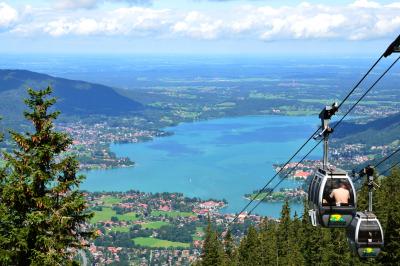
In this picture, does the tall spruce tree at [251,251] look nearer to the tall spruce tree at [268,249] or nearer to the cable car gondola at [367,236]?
the tall spruce tree at [268,249]

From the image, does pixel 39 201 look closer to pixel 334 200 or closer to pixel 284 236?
pixel 334 200

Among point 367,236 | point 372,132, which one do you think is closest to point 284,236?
point 367,236

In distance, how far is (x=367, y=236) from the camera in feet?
27.8

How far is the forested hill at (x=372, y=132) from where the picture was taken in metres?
158

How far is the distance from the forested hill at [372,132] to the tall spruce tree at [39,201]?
155 m

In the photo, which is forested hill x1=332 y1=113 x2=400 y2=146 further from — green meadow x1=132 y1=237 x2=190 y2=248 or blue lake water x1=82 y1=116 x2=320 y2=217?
green meadow x1=132 y1=237 x2=190 y2=248

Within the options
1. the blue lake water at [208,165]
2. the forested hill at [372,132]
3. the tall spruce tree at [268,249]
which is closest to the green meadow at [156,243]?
the blue lake water at [208,165]

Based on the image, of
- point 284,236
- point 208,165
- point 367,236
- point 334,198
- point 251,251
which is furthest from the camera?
point 208,165

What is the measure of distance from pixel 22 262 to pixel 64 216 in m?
1.10

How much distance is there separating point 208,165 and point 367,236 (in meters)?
124

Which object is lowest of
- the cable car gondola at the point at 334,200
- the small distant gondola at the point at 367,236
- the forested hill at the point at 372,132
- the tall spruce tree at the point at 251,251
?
the tall spruce tree at the point at 251,251

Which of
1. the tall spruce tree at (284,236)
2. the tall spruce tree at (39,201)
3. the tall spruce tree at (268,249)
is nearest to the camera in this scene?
the tall spruce tree at (39,201)

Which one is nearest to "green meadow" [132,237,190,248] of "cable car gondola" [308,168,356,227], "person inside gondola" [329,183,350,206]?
"cable car gondola" [308,168,356,227]

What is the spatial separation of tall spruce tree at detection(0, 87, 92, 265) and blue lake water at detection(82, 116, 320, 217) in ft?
268
